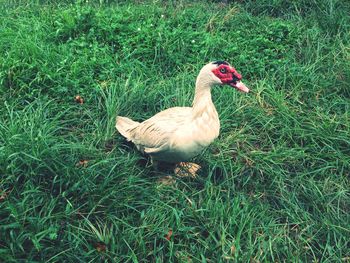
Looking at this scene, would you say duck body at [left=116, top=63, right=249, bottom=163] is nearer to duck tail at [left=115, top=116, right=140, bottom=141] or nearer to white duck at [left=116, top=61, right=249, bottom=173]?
white duck at [left=116, top=61, right=249, bottom=173]

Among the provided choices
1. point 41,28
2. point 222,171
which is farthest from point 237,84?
point 41,28

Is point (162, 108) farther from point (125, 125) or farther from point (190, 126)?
point (190, 126)

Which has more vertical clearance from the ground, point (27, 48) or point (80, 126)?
point (27, 48)

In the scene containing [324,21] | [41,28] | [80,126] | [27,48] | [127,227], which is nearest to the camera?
[127,227]

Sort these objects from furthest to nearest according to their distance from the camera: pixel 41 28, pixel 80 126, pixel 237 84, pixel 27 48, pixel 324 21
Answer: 1. pixel 324 21
2. pixel 41 28
3. pixel 27 48
4. pixel 80 126
5. pixel 237 84

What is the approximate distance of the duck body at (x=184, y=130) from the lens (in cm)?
318

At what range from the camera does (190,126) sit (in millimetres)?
3184

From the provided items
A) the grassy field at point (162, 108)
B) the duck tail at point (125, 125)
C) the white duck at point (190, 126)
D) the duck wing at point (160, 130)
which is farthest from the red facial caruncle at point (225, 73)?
the duck tail at point (125, 125)

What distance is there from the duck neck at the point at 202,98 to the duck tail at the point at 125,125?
54cm

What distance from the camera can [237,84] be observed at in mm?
3348

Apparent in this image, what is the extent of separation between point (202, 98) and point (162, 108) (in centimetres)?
85

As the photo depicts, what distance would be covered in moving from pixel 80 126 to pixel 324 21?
8.56 feet

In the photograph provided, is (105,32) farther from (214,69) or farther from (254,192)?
(254,192)

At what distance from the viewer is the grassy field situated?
10.0 ft
